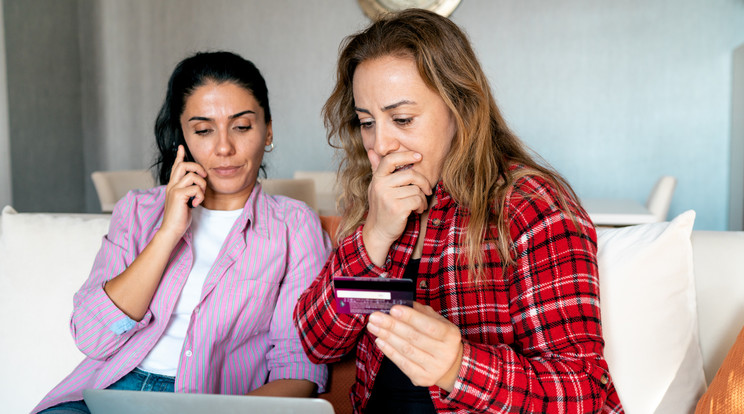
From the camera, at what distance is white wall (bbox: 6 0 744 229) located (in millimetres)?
4582

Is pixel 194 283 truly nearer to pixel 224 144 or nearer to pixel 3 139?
pixel 224 144

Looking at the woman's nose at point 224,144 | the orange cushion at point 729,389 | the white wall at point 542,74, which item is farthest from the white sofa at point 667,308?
the white wall at point 542,74

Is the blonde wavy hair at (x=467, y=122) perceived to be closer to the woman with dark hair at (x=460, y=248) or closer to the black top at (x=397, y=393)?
the woman with dark hair at (x=460, y=248)

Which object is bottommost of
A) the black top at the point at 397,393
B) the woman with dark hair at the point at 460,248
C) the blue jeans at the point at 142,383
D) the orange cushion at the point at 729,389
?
the blue jeans at the point at 142,383

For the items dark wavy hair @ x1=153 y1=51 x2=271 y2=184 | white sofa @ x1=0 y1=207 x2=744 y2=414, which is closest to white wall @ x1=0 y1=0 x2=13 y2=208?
dark wavy hair @ x1=153 y1=51 x2=271 y2=184

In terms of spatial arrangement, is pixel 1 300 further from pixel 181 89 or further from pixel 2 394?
pixel 181 89

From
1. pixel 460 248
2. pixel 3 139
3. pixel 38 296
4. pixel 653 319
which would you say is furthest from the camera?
pixel 3 139

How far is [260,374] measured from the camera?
1508mm

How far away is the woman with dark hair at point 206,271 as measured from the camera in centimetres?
140

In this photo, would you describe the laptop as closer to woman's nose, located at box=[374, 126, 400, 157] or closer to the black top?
the black top

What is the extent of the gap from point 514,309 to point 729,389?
0.38 m

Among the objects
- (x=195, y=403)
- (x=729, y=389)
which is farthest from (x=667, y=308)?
(x=195, y=403)

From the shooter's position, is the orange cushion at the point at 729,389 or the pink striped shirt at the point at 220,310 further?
the pink striped shirt at the point at 220,310

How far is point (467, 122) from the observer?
4.06ft
